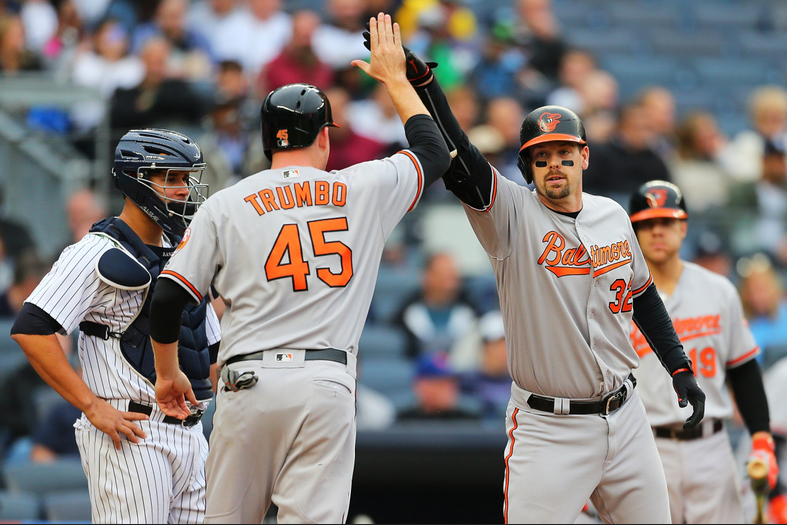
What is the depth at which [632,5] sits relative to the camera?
13.3m

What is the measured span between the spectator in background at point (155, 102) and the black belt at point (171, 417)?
482 cm

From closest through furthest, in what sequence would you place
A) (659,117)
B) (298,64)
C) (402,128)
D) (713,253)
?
(713,253)
(298,64)
(402,128)
(659,117)

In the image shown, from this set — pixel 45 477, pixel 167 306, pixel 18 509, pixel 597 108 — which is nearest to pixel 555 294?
pixel 167 306

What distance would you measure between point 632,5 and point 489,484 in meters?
9.31

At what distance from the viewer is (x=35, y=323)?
330 centimetres

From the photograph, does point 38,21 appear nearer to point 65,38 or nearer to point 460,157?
point 65,38

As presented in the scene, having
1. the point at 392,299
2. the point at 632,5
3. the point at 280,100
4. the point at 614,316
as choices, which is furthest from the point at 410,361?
the point at 632,5

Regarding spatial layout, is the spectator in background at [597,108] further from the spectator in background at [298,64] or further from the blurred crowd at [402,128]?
the spectator in background at [298,64]

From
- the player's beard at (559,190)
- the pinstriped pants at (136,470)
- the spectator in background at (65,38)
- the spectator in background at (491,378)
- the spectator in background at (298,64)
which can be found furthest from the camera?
the spectator in background at (65,38)

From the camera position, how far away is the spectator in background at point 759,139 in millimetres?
9172

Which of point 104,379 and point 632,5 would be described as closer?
point 104,379

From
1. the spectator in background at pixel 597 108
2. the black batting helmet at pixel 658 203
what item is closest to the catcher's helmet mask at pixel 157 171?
the black batting helmet at pixel 658 203

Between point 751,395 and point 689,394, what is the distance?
0.99 meters

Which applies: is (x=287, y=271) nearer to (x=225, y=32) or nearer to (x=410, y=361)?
(x=410, y=361)
